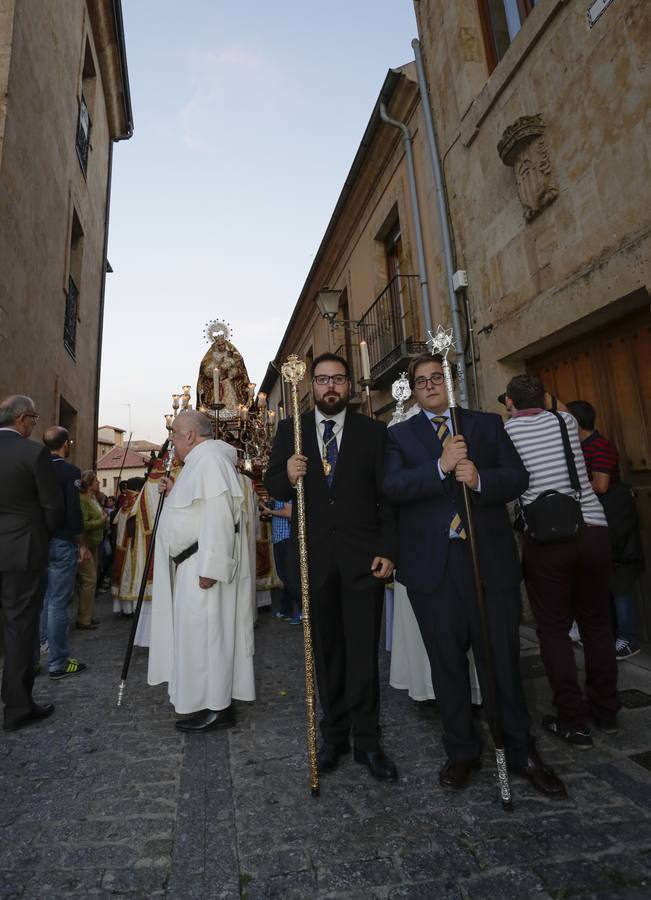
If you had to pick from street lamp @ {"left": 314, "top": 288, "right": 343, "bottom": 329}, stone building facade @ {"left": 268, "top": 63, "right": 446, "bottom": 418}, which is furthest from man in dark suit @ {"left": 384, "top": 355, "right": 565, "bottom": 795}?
street lamp @ {"left": 314, "top": 288, "right": 343, "bottom": 329}

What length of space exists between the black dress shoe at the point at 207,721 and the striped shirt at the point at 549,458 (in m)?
2.26

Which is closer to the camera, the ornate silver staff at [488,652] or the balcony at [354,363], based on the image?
the ornate silver staff at [488,652]

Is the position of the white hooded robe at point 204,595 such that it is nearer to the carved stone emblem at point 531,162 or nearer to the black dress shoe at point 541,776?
the black dress shoe at point 541,776

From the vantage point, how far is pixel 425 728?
3.18 meters

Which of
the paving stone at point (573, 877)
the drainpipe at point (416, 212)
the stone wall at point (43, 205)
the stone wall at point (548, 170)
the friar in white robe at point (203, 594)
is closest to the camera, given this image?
the paving stone at point (573, 877)

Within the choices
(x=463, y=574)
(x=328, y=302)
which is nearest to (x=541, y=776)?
(x=463, y=574)

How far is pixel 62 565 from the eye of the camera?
496 cm

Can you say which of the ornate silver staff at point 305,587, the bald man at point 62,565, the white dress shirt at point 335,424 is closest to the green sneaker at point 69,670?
the bald man at point 62,565

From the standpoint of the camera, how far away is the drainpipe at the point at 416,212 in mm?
7727

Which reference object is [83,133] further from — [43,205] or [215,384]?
[215,384]

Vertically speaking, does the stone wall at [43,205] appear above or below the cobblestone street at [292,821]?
above

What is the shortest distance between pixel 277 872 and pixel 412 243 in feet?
26.7

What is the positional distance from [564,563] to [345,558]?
123cm

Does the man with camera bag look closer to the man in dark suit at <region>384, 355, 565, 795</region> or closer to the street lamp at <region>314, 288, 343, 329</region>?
the man in dark suit at <region>384, 355, 565, 795</region>
